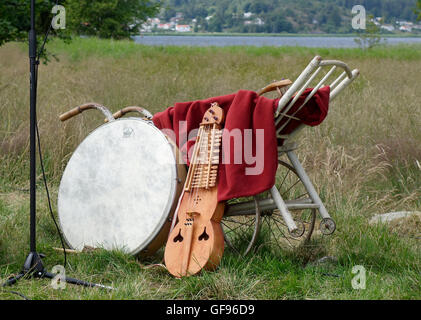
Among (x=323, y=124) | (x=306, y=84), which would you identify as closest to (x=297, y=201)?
(x=306, y=84)

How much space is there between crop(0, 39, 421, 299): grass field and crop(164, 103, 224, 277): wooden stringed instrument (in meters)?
0.13

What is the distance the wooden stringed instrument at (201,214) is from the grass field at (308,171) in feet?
0.41

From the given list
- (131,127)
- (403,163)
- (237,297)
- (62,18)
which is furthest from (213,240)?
(403,163)

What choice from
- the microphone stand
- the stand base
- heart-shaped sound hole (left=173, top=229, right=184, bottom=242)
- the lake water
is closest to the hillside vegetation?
the lake water

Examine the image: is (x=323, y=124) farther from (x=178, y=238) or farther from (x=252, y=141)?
(x=178, y=238)

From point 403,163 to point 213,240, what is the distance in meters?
2.90

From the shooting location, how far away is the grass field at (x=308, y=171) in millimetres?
3562

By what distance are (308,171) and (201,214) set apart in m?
2.12

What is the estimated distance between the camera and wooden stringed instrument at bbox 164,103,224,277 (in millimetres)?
3695

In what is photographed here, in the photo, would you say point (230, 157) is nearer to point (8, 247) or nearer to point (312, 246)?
point (312, 246)

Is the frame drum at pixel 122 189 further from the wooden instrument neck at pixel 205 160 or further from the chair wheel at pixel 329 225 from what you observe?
the chair wheel at pixel 329 225
